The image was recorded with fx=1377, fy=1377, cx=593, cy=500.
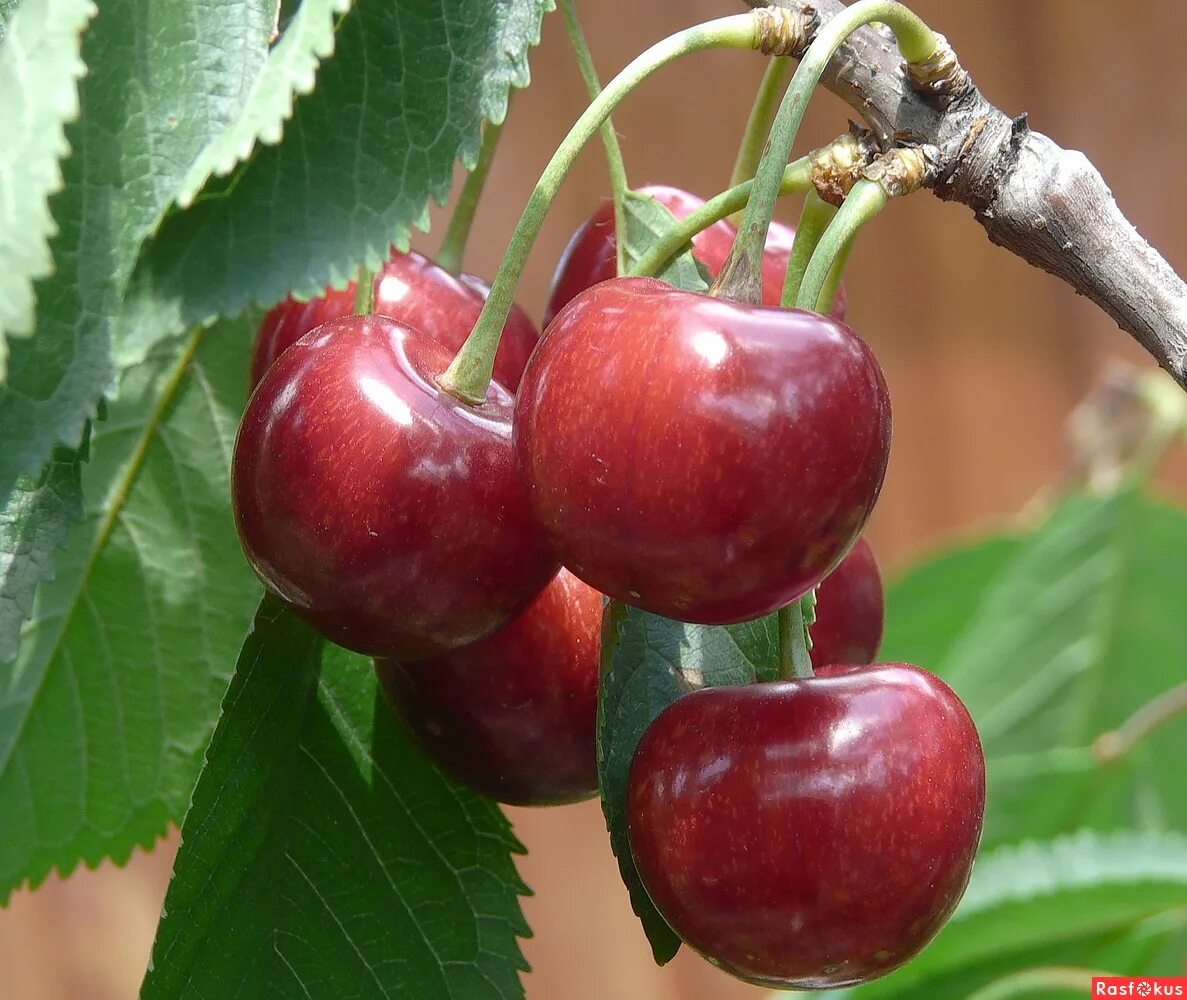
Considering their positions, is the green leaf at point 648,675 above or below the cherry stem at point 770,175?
below

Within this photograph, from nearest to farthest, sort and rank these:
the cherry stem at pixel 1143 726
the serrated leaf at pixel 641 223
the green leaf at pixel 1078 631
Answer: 1. the serrated leaf at pixel 641 223
2. the cherry stem at pixel 1143 726
3. the green leaf at pixel 1078 631

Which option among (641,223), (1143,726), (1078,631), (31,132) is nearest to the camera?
(31,132)

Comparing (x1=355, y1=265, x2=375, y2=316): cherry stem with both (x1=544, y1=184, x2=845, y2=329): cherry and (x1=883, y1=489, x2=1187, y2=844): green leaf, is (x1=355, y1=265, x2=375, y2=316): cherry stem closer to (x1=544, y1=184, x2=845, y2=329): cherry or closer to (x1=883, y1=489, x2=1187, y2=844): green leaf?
(x1=544, y1=184, x2=845, y2=329): cherry

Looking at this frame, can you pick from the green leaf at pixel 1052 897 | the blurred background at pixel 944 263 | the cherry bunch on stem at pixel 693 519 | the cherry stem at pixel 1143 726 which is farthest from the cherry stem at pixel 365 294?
the blurred background at pixel 944 263

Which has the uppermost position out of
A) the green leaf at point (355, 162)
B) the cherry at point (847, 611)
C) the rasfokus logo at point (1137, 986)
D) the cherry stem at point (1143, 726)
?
the green leaf at point (355, 162)

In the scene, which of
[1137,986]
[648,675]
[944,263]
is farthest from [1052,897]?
[944,263]

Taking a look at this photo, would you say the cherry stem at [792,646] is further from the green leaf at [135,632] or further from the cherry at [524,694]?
the green leaf at [135,632]

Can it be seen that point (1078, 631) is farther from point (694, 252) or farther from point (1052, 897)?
point (694, 252)
